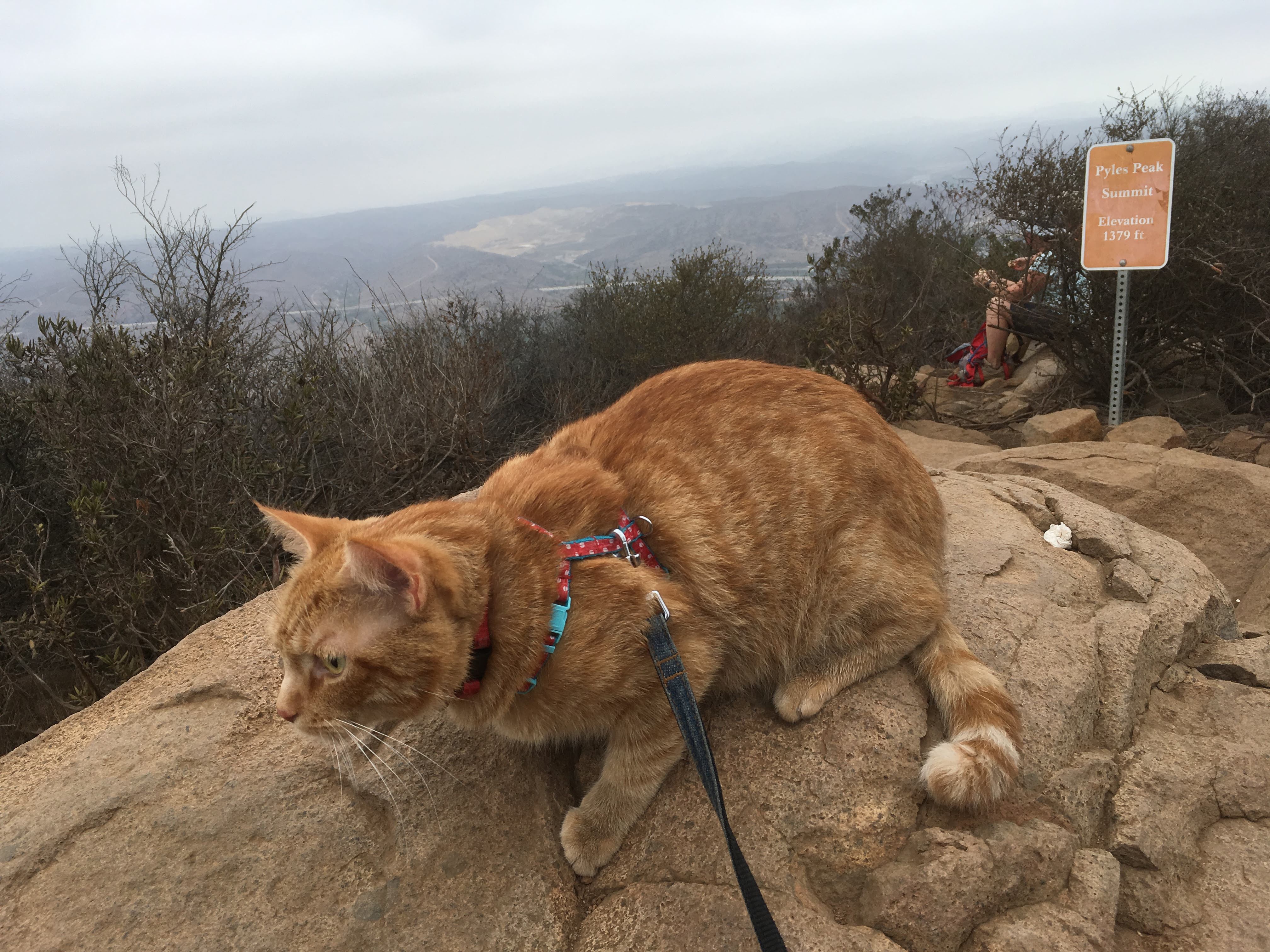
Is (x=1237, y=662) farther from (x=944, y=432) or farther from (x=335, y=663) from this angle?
(x=944, y=432)

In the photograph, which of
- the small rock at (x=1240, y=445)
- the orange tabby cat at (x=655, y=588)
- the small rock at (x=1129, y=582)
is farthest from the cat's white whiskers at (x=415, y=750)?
the small rock at (x=1240, y=445)

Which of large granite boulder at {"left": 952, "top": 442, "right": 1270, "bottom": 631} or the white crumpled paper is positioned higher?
the white crumpled paper

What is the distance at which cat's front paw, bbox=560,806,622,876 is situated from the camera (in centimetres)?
186

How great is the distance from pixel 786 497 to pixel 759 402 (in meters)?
0.35

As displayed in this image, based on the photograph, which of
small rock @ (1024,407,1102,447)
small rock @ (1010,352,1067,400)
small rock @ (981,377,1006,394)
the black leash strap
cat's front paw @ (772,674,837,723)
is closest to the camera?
the black leash strap

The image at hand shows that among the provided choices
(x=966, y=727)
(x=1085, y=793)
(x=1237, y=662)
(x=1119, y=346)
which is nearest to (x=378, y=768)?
(x=966, y=727)

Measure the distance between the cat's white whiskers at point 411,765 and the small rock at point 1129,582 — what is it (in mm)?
2535

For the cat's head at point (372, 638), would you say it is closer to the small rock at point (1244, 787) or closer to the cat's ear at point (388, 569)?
the cat's ear at point (388, 569)

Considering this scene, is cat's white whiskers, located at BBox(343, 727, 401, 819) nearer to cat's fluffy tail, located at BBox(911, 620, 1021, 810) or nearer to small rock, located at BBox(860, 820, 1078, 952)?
small rock, located at BBox(860, 820, 1078, 952)

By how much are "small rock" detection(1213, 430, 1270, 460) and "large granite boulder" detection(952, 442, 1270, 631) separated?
161cm

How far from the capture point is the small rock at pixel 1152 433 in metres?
6.23

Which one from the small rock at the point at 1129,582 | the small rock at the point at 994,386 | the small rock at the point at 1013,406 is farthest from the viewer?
the small rock at the point at 994,386

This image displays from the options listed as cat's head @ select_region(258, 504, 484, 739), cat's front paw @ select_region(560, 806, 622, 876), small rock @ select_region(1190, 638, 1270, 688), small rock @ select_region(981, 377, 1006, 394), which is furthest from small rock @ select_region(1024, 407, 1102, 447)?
cat's head @ select_region(258, 504, 484, 739)

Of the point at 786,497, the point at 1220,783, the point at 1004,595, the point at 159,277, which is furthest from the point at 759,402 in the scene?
the point at 159,277
